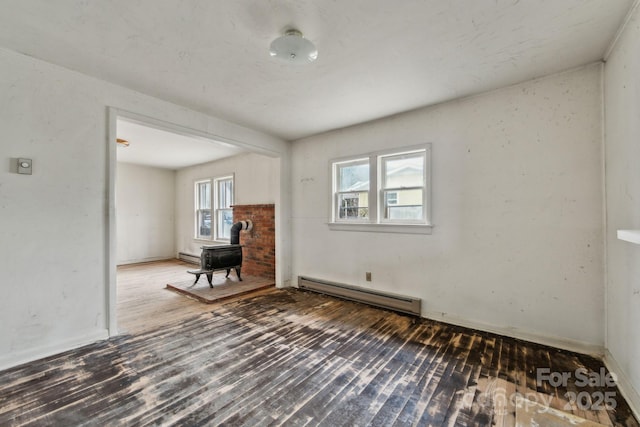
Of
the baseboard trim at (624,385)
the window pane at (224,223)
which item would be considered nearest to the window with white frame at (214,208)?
the window pane at (224,223)

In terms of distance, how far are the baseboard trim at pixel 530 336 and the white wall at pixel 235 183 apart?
336cm

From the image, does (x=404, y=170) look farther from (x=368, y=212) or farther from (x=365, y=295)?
(x=365, y=295)

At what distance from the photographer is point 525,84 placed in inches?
110

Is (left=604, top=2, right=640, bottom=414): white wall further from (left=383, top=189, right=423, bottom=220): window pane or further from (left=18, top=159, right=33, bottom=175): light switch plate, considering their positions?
(left=18, top=159, right=33, bottom=175): light switch plate

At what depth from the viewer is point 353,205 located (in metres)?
4.25

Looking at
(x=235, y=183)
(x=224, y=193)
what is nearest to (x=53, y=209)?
(x=235, y=183)

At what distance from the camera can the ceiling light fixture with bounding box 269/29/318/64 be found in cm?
200

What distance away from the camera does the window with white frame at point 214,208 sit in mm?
6934

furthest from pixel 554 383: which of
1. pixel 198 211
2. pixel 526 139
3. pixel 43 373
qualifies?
pixel 198 211

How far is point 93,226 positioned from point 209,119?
75.9 inches

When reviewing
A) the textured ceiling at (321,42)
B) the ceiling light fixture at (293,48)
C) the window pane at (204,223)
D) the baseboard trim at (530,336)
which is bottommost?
the baseboard trim at (530,336)

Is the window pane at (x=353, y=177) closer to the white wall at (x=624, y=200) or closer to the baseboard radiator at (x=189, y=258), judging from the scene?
the white wall at (x=624, y=200)

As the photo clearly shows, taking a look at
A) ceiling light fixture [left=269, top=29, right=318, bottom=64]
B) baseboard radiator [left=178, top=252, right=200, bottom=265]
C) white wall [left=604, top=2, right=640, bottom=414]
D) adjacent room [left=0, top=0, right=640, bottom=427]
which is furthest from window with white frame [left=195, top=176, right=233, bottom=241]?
white wall [left=604, top=2, right=640, bottom=414]

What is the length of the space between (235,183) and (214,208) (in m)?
1.19
